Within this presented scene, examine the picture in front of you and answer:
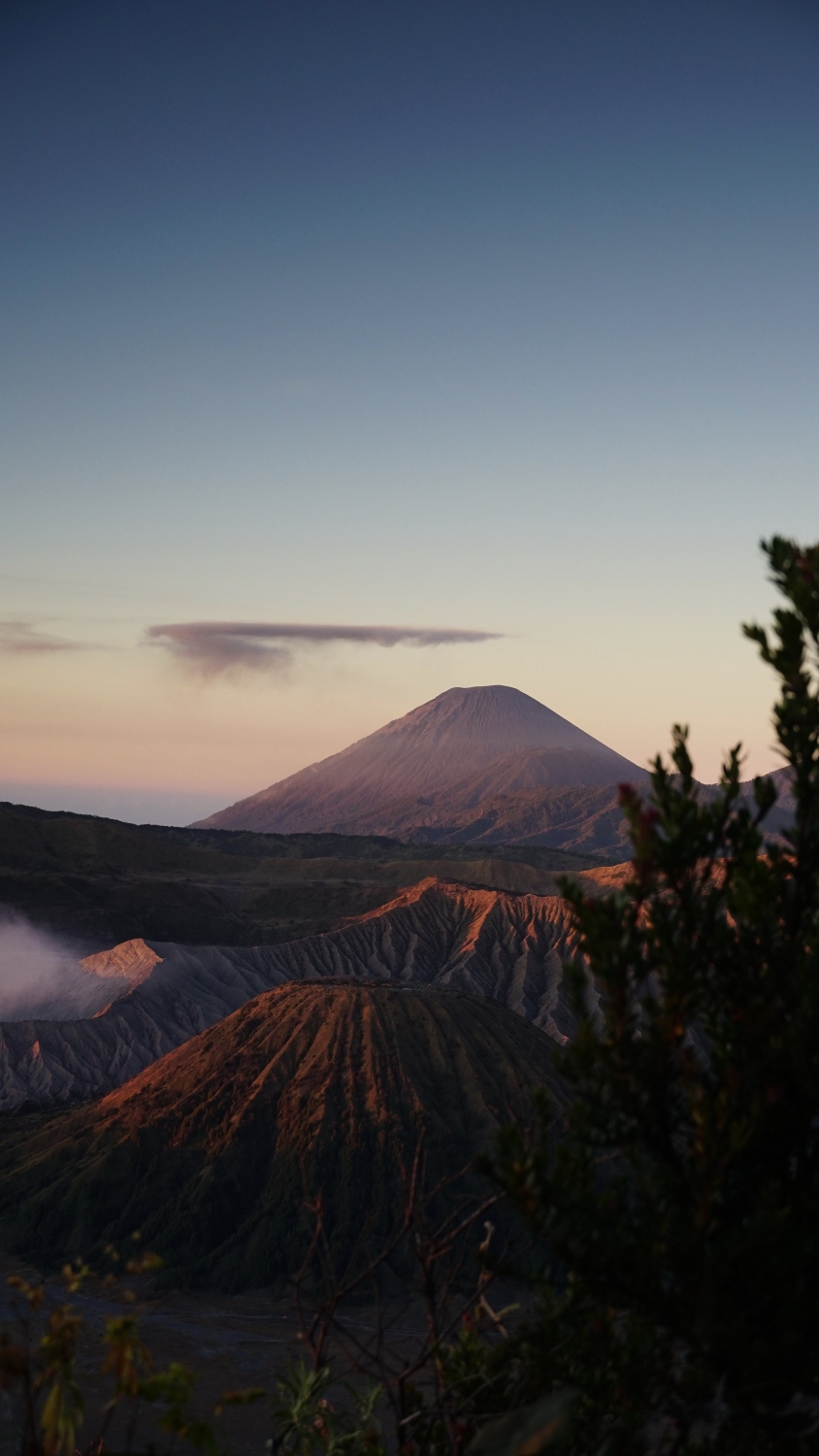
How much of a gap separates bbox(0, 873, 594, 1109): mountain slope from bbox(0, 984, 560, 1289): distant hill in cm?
700

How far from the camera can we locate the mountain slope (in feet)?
221

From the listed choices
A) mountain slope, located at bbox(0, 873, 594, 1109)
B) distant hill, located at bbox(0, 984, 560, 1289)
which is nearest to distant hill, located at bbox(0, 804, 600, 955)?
mountain slope, located at bbox(0, 873, 594, 1109)

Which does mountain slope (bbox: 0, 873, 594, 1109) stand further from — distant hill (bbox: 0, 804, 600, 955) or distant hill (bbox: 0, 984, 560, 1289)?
distant hill (bbox: 0, 804, 600, 955)

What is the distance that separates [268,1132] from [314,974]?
115 ft

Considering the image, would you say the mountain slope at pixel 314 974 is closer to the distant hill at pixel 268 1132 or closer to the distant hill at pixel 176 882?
the distant hill at pixel 268 1132

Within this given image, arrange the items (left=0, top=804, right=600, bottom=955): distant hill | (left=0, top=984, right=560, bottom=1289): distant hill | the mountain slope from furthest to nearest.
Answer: (left=0, top=804, right=600, bottom=955): distant hill → the mountain slope → (left=0, top=984, right=560, bottom=1289): distant hill

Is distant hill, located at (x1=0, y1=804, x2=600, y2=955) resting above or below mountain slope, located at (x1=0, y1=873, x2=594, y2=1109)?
above

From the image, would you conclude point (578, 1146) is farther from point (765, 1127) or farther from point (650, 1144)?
point (765, 1127)

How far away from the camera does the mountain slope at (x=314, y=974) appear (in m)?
67.5

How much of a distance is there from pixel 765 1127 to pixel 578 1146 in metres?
1.13

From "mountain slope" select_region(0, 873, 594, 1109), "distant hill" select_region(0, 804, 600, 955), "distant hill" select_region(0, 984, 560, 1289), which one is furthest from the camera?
"distant hill" select_region(0, 804, 600, 955)

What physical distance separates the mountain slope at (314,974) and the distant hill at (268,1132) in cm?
700

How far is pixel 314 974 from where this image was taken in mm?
82250

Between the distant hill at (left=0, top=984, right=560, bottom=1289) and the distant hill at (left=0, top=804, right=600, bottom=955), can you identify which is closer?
the distant hill at (left=0, top=984, right=560, bottom=1289)
